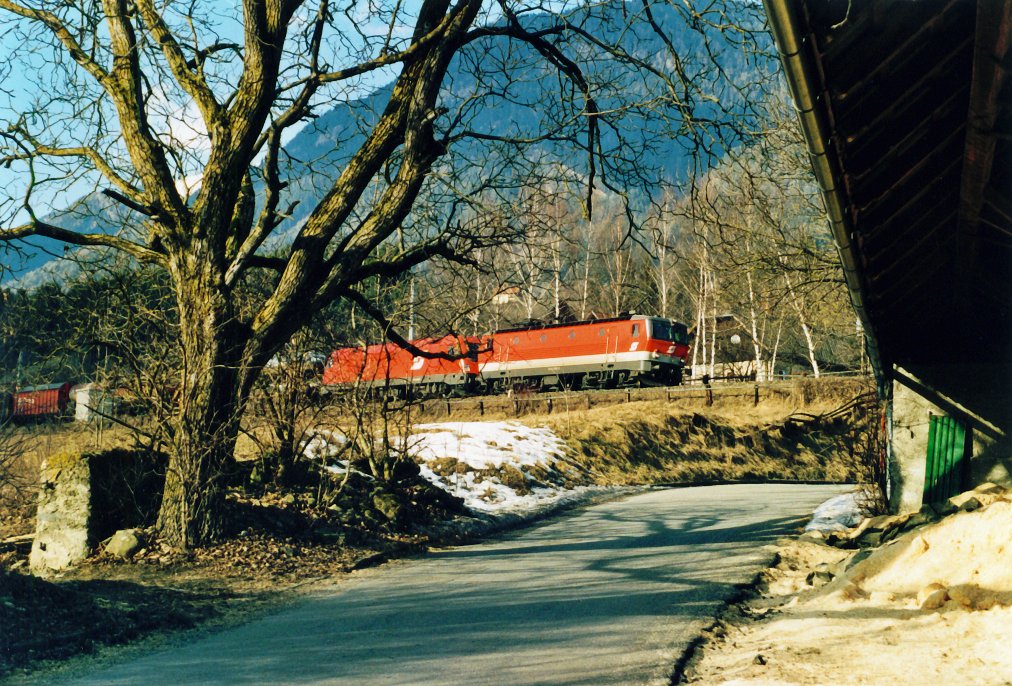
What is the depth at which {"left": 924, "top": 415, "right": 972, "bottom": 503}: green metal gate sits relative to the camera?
1064 centimetres

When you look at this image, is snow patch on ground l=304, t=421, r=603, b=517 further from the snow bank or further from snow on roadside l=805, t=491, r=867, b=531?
the snow bank

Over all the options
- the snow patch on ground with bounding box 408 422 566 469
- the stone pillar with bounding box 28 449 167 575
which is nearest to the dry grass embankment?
the snow patch on ground with bounding box 408 422 566 469

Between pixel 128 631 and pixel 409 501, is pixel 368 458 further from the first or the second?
pixel 128 631

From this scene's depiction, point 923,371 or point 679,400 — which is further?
point 679,400

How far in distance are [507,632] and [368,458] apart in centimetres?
774

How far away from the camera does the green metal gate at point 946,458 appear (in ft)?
34.9

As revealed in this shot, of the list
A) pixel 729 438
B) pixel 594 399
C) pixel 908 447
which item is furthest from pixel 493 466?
pixel 729 438

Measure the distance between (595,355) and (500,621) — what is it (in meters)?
31.3

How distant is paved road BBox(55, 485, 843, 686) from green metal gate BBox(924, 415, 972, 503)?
6.99 feet

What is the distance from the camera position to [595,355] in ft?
124

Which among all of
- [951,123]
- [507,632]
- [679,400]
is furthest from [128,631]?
[679,400]

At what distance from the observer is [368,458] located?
13.8 meters

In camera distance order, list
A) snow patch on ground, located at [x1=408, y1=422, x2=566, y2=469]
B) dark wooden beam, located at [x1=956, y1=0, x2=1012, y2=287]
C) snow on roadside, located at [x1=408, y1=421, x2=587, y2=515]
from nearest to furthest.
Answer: dark wooden beam, located at [x1=956, y1=0, x2=1012, y2=287] < snow on roadside, located at [x1=408, y1=421, x2=587, y2=515] < snow patch on ground, located at [x1=408, y1=422, x2=566, y2=469]

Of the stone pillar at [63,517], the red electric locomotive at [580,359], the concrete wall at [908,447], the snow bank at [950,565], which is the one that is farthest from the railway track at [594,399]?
the snow bank at [950,565]
